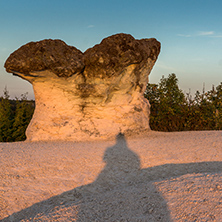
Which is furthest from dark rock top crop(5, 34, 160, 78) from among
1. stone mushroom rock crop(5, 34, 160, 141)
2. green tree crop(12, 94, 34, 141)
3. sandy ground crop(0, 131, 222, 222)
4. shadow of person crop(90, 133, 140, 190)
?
green tree crop(12, 94, 34, 141)

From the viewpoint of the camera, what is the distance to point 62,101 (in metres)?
10.4

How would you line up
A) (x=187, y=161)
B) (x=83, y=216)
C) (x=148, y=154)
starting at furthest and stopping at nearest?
1. (x=148, y=154)
2. (x=187, y=161)
3. (x=83, y=216)

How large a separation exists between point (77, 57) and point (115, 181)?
5782mm

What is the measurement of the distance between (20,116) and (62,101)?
5.02 m

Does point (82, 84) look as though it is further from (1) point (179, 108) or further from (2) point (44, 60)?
(1) point (179, 108)

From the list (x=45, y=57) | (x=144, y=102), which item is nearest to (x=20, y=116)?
(x=45, y=57)

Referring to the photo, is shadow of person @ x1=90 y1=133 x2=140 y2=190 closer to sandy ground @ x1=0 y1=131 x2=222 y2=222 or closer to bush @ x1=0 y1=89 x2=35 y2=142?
sandy ground @ x1=0 y1=131 x2=222 y2=222

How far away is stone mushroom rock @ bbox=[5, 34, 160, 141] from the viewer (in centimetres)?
966

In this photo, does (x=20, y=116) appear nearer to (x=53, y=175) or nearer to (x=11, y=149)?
(x=11, y=149)

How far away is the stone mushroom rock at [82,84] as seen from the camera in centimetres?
966

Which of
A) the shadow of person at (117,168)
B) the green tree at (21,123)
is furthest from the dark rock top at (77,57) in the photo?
the green tree at (21,123)

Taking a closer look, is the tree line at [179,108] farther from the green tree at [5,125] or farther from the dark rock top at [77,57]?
the green tree at [5,125]

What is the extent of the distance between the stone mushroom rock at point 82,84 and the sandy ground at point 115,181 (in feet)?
6.18

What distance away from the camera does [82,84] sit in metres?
10.2
